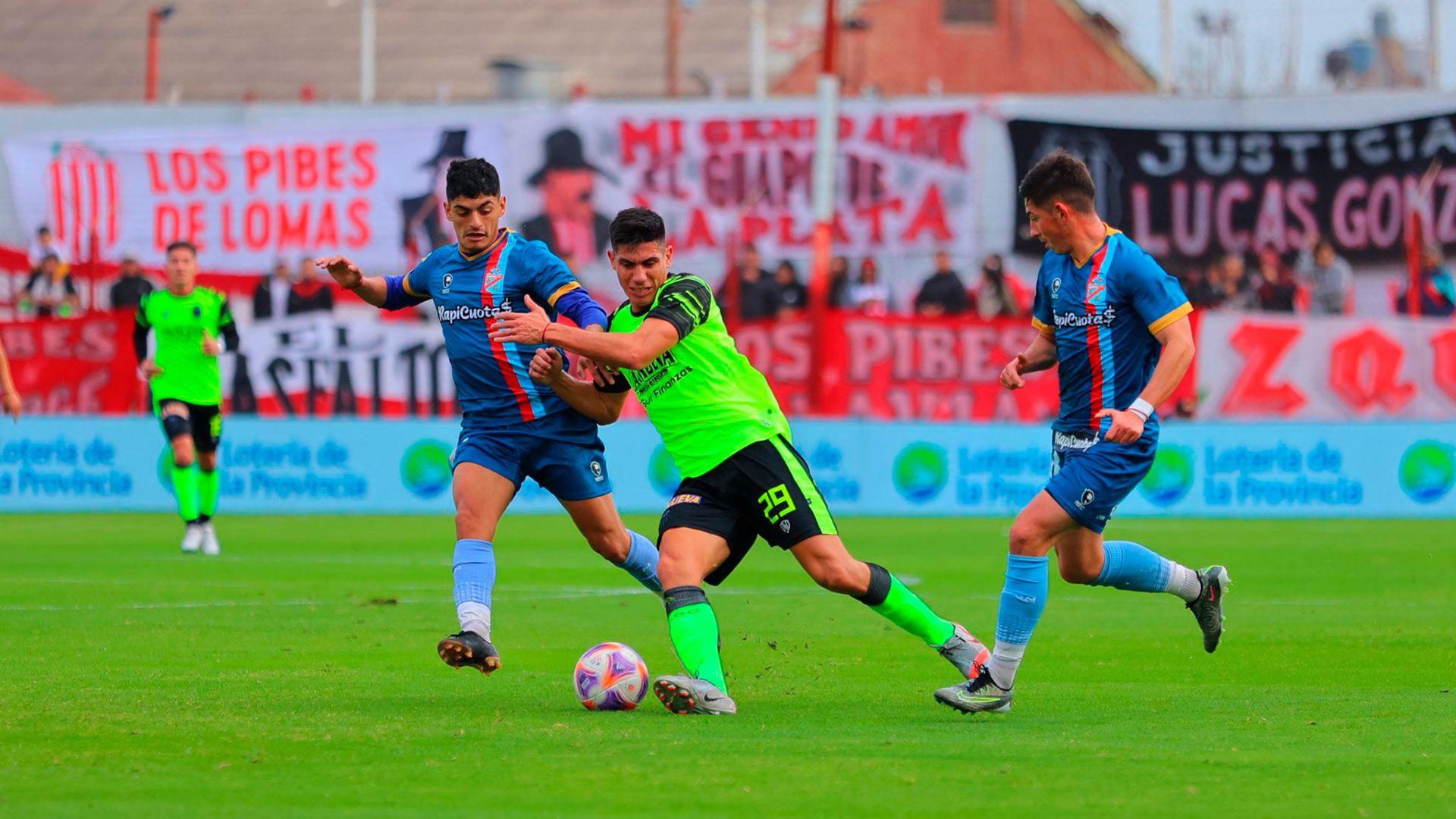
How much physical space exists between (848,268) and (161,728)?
20403 millimetres

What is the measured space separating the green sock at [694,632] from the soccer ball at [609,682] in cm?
27

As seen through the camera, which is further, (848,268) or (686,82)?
(686,82)

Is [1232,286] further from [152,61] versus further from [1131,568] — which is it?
[152,61]

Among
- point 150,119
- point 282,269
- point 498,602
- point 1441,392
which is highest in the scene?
point 150,119

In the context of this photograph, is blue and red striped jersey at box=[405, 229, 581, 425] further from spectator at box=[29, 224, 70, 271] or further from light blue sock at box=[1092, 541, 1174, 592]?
spectator at box=[29, 224, 70, 271]

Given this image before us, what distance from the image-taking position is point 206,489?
15.9m

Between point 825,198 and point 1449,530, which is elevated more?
point 825,198

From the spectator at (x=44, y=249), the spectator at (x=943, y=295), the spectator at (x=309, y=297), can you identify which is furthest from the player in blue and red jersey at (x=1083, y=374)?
the spectator at (x=44, y=249)

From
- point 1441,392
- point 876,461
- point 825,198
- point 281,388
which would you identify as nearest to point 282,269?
point 281,388

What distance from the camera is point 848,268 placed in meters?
27.0

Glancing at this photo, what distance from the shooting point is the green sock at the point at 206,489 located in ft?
52.2

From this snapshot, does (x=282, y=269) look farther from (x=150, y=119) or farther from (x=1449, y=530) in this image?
(x=1449, y=530)

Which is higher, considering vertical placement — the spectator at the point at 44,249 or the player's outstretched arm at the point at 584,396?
the spectator at the point at 44,249

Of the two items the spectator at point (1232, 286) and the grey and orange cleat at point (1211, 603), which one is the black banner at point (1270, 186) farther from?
the grey and orange cleat at point (1211, 603)
